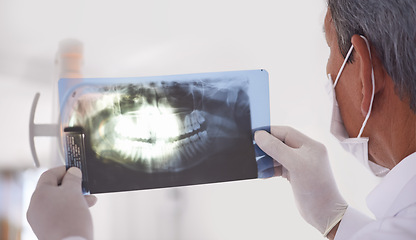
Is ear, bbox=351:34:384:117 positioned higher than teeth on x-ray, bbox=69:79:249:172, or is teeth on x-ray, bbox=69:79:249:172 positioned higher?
ear, bbox=351:34:384:117

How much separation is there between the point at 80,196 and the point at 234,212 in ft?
1.96

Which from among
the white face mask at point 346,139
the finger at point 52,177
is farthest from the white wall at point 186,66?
the white face mask at point 346,139

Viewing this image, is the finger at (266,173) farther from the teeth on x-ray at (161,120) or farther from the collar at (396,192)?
the collar at (396,192)

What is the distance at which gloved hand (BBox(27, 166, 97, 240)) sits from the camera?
802mm

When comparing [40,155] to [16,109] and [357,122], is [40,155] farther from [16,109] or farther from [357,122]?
[357,122]

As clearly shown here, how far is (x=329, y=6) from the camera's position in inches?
33.0

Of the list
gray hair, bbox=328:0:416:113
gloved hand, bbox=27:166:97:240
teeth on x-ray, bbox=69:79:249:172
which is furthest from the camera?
teeth on x-ray, bbox=69:79:249:172

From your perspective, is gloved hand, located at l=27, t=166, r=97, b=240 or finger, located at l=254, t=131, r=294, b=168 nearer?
gloved hand, located at l=27, t=166, r=97, b=240

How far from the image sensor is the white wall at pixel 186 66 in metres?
1.16

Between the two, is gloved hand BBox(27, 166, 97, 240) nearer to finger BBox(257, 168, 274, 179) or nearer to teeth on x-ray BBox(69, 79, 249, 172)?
teeth on x-ray BBox(69, 79, 249, 172)

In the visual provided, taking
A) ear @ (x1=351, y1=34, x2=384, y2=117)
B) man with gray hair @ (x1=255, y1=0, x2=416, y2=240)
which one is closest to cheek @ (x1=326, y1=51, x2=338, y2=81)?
man with gray hair @ (x1=255, y1=0, x2=416, y2=240)

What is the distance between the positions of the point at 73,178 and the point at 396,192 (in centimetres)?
68

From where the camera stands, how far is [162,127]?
0.95m

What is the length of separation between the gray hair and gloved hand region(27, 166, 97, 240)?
66 cm
